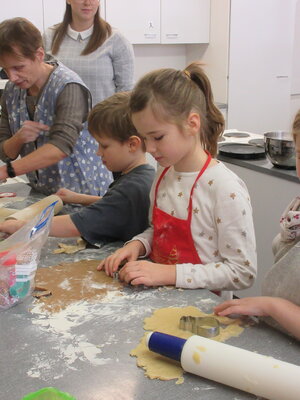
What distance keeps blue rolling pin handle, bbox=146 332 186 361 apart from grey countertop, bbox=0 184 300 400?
0.04 m

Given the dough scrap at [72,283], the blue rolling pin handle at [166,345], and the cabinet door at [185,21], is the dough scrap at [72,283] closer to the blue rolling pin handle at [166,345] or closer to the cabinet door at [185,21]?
the blue rolling pin handle at [166,345]

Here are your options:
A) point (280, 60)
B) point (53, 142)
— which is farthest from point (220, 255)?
point (280, 60)

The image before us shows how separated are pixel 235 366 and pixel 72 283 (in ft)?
1.61

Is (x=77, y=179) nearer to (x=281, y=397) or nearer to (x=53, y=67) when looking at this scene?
(x=53, y=67)

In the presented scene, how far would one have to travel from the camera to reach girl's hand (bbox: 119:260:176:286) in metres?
1.09

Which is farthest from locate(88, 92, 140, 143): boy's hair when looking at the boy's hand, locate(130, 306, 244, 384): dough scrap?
locate(130, 306, 244, 384): dough scrap

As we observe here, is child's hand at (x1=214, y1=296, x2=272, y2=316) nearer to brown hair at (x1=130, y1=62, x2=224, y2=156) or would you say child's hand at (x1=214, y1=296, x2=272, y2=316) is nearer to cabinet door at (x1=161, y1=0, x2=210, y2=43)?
brown hair at (x1=130, y1=62, x2=224, y2=156)

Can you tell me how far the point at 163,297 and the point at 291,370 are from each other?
0.39 metres

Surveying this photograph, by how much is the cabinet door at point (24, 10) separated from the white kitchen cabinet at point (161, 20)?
1.71 ft

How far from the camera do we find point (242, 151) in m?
2.46

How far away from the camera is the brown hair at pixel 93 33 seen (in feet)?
8.23

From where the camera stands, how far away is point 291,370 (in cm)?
71

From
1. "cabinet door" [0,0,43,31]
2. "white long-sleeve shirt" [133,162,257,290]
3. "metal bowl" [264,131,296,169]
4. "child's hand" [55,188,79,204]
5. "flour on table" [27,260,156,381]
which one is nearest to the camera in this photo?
"flour on table" [27,260,156,381]

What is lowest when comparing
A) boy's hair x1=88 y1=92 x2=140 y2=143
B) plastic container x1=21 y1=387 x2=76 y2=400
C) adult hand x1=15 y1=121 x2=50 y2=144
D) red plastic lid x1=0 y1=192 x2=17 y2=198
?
red plastic lid x1=0 y1=192 x2=17 y2=198
